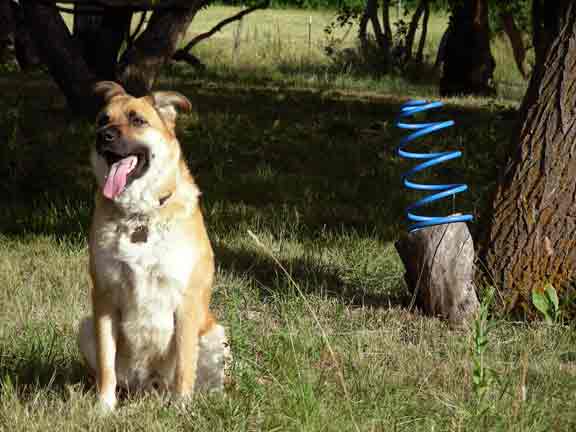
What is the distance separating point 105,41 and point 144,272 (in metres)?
7.83

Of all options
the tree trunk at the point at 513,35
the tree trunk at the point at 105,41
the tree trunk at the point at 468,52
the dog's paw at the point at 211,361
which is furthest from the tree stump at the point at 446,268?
the tree trunk at the point at 513,35

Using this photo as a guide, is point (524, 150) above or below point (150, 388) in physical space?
above

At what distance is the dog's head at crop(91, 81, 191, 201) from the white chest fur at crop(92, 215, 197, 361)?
20 cm

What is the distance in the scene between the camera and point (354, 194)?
7.98 m

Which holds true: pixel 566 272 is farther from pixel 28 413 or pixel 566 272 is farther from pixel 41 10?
pixel 41 10

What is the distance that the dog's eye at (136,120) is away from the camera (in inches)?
153

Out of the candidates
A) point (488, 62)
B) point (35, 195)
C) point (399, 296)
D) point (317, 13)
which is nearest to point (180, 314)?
point (399, 296)

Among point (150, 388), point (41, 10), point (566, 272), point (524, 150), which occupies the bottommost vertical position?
point (150, 388)

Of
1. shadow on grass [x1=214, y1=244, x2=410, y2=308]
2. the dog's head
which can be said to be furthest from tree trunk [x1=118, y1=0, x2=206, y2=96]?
the dog's head

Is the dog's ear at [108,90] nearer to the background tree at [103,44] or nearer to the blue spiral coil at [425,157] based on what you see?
the blue spiral coil at [425,157]

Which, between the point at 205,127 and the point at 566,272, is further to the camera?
the point at 205,127

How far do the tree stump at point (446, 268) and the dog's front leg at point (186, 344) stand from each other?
1727 mm

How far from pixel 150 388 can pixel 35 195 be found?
13.6ft

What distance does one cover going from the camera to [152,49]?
10188 millimetres
